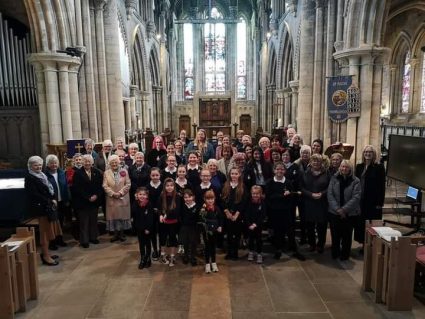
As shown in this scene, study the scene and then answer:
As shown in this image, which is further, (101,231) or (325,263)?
(101,231)

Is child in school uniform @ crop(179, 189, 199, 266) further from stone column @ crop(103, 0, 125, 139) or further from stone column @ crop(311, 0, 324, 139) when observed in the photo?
stone column @ crop(103, 0, 125, 139)

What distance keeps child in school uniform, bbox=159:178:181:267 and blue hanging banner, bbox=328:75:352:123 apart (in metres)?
5.19

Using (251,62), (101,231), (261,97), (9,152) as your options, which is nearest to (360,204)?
(101,231)

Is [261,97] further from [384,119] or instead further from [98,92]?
[98,92]

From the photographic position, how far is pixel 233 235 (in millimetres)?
5098

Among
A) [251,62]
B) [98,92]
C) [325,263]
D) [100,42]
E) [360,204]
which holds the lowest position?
[325,263]

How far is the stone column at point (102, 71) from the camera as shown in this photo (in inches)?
379

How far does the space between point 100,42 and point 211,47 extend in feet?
62.0

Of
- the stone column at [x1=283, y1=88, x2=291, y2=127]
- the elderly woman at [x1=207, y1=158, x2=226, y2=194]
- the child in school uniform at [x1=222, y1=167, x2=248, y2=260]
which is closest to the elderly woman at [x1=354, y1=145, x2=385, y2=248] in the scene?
the child in school uniform at [x1=222, y1=167, x2=248, y2=260]

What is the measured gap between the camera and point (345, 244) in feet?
16.2

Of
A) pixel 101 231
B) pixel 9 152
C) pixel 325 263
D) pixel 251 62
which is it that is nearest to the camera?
pixel 325 263

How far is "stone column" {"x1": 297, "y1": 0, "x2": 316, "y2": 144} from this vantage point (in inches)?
422

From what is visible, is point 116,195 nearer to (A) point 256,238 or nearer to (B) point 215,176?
(B) point 215,176

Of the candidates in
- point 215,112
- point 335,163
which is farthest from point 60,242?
point 215,112
